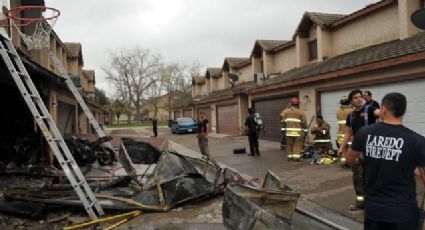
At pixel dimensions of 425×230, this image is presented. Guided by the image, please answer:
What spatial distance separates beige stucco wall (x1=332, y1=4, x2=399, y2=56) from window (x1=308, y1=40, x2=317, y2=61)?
76.6 inches

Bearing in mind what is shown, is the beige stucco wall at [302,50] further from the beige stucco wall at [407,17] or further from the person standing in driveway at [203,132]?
the person standing in driveway at [203,132]

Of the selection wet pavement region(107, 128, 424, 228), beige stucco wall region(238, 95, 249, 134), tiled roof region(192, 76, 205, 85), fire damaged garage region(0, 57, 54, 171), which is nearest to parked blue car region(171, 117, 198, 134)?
beige stucco wall region(238, 95, 249, 134)

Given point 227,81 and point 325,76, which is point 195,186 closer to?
point 325,76

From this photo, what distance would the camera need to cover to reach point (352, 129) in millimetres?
7121

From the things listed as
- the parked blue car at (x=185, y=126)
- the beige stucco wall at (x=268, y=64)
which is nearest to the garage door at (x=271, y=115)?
the beige stucco wall at (x=268, y=64)

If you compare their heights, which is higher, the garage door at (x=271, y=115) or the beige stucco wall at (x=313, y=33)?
the beige stucco wall at (x=313, y=33)

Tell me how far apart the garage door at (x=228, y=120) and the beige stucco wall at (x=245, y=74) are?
9.69 feet

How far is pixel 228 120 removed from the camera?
103 feet

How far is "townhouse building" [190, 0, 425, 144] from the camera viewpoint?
39.7ft

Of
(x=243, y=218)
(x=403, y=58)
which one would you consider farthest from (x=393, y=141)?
(x=403, y=58)

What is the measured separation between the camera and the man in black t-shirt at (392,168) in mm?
3482

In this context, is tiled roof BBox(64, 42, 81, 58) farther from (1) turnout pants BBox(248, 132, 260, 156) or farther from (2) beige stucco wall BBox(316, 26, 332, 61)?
(1) turnout pants BBox(248, 132, 260, 156)

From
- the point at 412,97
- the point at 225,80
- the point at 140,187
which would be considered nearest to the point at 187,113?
the point at 225,80

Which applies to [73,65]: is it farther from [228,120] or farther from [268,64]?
[268,64]
